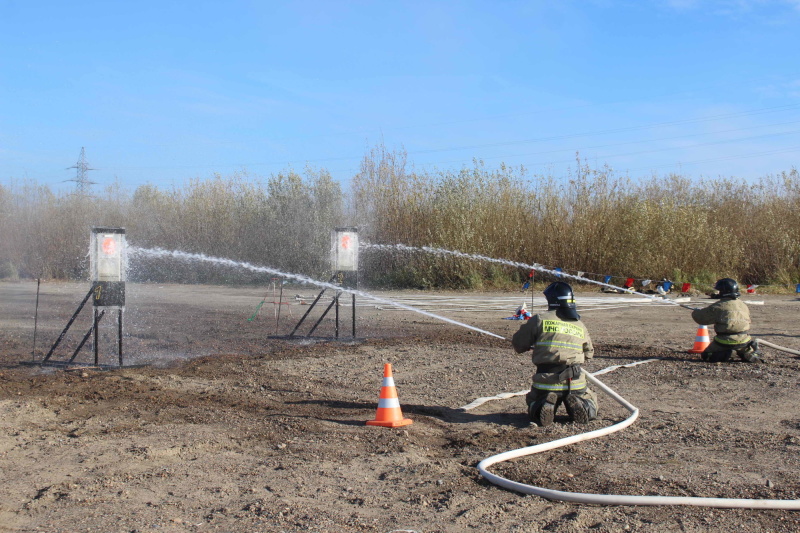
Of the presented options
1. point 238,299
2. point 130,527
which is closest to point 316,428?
point 130,527

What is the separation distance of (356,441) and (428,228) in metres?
26.2

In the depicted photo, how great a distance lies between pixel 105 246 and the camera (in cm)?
1041

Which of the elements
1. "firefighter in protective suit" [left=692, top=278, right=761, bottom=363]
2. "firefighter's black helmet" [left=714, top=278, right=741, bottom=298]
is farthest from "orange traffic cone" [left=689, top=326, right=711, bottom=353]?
"firefighter's black helmet" [left=714, top=278, right=741, bottom=298]

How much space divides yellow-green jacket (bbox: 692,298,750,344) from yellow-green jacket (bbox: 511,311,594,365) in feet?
15.2

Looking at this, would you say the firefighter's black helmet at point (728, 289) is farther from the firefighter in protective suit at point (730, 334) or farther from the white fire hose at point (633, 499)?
the white fire hose at point (633, 499)

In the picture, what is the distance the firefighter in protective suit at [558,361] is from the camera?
7191 millimetres

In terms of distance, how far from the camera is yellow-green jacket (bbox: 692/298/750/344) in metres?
11.0

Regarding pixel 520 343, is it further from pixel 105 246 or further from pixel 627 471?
pixel 105 246

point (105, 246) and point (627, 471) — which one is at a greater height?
point (105, 246)

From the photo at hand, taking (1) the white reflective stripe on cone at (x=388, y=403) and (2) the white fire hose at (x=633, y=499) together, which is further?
(1) the white reflective stripe on cone at (x=388, y=403)

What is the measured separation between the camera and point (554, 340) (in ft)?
23.8

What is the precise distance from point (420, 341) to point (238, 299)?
12.9 m

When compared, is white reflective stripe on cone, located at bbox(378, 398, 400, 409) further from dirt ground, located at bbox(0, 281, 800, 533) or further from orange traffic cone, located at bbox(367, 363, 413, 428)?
dirt ground, located at bbox(0, 281, 800, 533)

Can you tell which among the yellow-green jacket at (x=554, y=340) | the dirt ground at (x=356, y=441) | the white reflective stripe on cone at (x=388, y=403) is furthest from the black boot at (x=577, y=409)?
the white reflective stripe on cone at (x=388, y=403)
